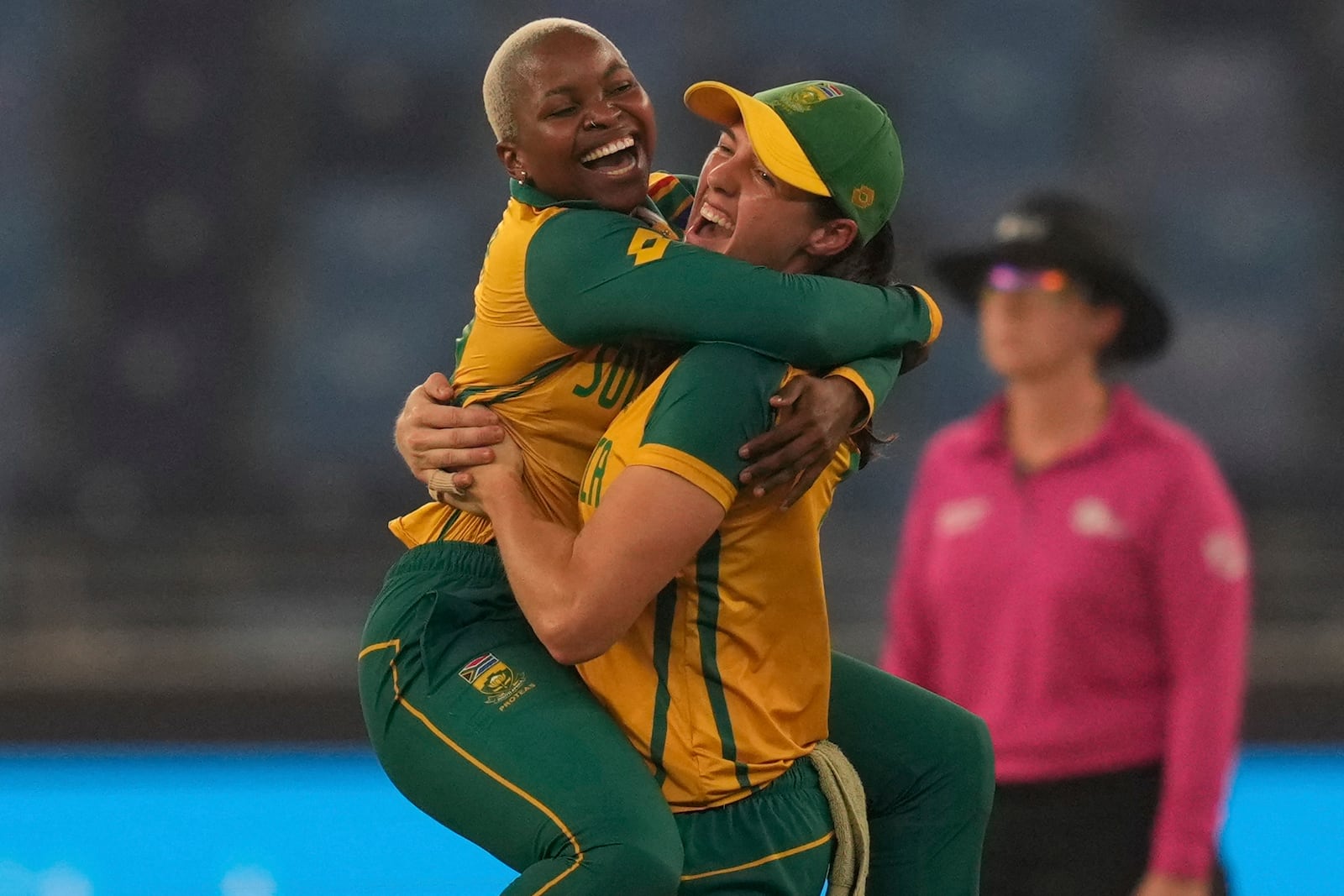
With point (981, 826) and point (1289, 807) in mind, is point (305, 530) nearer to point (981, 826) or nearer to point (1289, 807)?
point (1289, 807)

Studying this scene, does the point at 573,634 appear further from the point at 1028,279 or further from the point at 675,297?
the point at 1028,279

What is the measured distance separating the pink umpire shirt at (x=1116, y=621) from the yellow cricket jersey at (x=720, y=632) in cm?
131

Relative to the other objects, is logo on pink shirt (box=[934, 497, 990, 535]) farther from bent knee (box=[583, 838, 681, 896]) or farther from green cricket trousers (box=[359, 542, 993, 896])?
bent knee (box=[583, 838, 681, 896])

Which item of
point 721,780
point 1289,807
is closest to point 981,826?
point 721,780

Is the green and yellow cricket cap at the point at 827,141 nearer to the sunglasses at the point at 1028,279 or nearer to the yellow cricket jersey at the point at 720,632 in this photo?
the yellow cricket jersey at the point at 720,632

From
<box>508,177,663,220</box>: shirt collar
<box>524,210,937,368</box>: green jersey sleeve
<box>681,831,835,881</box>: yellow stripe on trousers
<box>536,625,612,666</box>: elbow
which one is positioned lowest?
<box>681,831,835,881</box>: yellow stripe on trousers

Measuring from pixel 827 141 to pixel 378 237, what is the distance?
5984 millimetres

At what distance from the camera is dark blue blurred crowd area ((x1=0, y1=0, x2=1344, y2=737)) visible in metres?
7.31

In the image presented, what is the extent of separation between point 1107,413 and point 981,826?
1381 millimetres

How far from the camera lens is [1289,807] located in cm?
554

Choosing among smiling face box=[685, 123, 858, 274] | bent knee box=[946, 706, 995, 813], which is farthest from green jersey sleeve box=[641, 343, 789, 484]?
bent knee box=[946, 706, 995, 813]

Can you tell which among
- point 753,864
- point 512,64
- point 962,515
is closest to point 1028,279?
point 962,515

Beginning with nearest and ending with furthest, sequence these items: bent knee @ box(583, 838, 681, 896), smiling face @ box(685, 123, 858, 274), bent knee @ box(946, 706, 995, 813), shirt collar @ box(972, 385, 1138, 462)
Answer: bent knee @ box(583, 838, 681, 896)
smiling face @ box(685, 123, 858, 274)
bent knee @ box(946, 706, 995, 813)
shirt collar @ box(972, 385, 1138, 462)

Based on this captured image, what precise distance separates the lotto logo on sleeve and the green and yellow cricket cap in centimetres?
65
